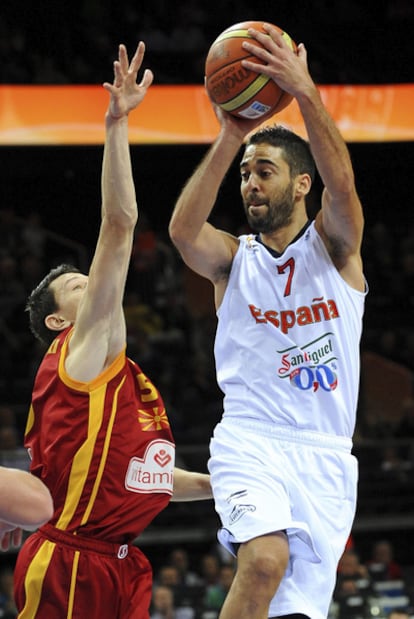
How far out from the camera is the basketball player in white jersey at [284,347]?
4.67 metres

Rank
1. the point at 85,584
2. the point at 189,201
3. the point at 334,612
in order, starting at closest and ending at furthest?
the point at 85,584
the point at 189,201
the point at 334,612

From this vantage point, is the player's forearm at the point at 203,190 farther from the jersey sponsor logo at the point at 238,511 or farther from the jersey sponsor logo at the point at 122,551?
the jersey sponsor logo at the point at 122,551

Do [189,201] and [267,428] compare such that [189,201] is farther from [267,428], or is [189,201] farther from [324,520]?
[324,520]

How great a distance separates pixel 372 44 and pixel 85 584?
1422 cm

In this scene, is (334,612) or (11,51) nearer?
(334,612)


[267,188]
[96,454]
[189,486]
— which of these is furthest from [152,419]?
[267,188]

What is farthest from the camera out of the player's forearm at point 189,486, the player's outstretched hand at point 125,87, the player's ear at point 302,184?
the player's forearm at point 189,486

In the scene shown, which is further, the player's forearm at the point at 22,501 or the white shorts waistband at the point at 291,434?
the white shorts waistband at the point at 291,434

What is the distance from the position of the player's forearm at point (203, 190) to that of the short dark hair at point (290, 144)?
0.31m

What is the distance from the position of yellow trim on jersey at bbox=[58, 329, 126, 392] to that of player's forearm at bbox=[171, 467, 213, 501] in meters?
0.77

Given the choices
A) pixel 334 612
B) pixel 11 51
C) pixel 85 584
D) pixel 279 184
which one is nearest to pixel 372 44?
pixel 11 51

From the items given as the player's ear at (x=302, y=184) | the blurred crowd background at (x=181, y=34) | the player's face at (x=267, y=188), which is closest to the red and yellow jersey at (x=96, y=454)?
the player's face at (x=267, y=188)

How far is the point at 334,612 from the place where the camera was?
11.0 m

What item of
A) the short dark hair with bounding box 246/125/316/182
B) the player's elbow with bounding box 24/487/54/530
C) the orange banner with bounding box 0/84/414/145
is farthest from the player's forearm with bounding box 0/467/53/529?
the orange banner with bounding box 0/84/414/145
